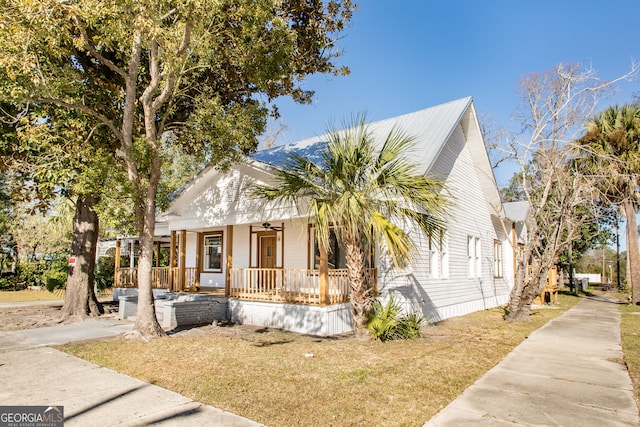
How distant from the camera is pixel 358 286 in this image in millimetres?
9602

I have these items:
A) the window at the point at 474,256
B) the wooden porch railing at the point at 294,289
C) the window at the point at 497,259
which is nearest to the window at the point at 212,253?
the wooden porch railing at the point at 294,289

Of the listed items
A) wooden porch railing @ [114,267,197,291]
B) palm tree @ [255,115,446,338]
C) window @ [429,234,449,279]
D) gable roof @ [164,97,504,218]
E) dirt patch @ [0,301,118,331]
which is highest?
gable roof @ [164,97,504,218]

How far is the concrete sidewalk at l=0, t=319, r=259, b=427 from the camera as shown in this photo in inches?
192

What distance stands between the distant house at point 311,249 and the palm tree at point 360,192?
1.14m

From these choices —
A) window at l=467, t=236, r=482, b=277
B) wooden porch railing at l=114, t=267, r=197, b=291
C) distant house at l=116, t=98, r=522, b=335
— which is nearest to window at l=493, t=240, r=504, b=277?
distant house at l=116, t=98, r=522, b=335

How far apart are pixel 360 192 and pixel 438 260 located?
6.16 meters

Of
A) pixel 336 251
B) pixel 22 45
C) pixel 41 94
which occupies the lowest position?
pixel 336 251

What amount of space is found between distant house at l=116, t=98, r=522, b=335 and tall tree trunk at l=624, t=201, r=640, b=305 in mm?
8358

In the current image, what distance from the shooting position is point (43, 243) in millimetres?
32281

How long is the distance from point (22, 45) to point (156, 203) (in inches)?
176

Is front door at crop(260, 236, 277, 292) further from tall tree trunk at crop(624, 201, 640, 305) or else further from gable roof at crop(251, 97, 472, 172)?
tall tree trunk at crop(624, 201, 640, 305)

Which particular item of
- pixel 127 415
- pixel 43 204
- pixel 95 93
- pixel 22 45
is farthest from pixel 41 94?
pixel 127 415

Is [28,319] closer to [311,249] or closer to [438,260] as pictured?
[311,249]

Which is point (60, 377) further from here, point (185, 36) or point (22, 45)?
point (185, 36)
